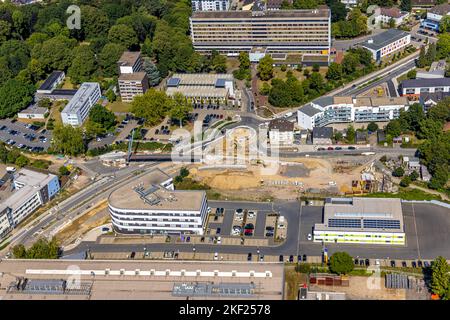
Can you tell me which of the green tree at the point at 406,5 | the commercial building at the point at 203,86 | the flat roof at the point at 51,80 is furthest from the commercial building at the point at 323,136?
the green tree at the point at 406,5

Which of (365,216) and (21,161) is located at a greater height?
(365,216)

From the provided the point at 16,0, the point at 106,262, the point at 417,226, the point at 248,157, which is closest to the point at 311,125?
the point at 248,157

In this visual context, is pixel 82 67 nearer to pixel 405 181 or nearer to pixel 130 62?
pixel 130 62

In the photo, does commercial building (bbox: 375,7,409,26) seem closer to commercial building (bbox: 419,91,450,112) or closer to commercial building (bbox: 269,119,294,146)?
commercial building (bbox: 419,91,450,112)

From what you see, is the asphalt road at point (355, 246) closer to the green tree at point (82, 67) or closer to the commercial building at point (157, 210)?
the commercial building at point (157, 210)

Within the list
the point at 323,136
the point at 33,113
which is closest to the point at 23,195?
the point at 33,113

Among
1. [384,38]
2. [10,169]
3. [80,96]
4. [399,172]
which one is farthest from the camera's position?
[384,38]

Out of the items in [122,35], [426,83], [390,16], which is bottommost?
[426,83]

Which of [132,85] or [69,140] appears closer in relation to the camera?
[69,140]
